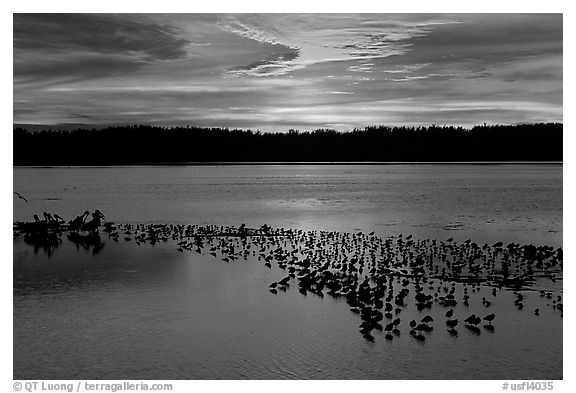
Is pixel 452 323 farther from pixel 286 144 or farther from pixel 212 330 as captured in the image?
pixel 286 144

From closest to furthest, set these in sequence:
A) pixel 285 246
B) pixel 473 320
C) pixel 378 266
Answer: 1. pixel 473 320
2. pixel 378 266
3. pixel 285 246

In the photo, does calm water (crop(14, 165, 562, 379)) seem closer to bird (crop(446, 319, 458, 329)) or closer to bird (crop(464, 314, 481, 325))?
bird (crop(446, 319, 458, 329))

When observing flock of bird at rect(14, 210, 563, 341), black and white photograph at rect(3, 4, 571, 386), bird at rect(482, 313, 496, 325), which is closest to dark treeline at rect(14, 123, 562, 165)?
black and white photograph at rect(3, 4, 571, 386)

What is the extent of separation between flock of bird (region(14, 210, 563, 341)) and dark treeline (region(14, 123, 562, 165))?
10.2 feet

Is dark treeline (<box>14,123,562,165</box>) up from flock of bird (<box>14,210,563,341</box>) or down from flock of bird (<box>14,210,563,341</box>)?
up

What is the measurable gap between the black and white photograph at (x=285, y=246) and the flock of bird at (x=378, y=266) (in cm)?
7

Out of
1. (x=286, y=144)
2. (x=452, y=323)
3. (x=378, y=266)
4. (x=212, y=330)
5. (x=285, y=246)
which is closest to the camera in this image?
(x=452, y=323)

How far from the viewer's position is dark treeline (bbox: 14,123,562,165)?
70.0 ft

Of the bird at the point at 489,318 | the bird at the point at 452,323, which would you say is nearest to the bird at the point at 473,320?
the bird at the point at 489,318

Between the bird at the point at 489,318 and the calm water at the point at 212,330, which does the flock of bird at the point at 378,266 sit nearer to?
the bird at the point at 489,318

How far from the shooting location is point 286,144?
3138 cm

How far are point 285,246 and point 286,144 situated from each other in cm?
1330

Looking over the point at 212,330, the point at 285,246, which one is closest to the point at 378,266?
the point at 285,246
